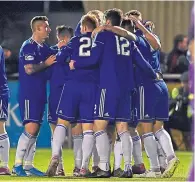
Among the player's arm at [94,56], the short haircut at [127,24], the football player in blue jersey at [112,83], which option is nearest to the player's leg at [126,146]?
the football player in blue jersey at [112,83]

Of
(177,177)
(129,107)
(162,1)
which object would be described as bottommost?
(177,177)

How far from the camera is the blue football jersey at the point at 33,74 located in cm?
1448

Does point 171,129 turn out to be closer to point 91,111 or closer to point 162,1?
point 162,1

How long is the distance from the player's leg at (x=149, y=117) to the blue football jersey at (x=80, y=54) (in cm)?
67

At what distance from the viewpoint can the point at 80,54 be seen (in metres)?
13.9

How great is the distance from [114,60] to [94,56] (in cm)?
24

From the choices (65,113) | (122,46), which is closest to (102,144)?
(65,113)

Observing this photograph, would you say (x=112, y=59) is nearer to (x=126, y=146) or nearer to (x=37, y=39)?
(x=126, y=146)

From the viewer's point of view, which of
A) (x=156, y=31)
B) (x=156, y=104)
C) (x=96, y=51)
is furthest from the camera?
(x=156, y=31)

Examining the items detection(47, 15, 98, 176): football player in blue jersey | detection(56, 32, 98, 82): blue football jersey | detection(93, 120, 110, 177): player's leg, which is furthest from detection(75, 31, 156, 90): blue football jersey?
detection(93, 120, 110, 177): player's leg

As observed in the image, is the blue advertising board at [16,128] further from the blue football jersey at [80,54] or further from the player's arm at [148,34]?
the player's arm at [148,34]

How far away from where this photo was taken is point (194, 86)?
9781mm

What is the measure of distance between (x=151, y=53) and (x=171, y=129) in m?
7.14

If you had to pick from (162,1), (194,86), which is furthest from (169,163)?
(162,1)
